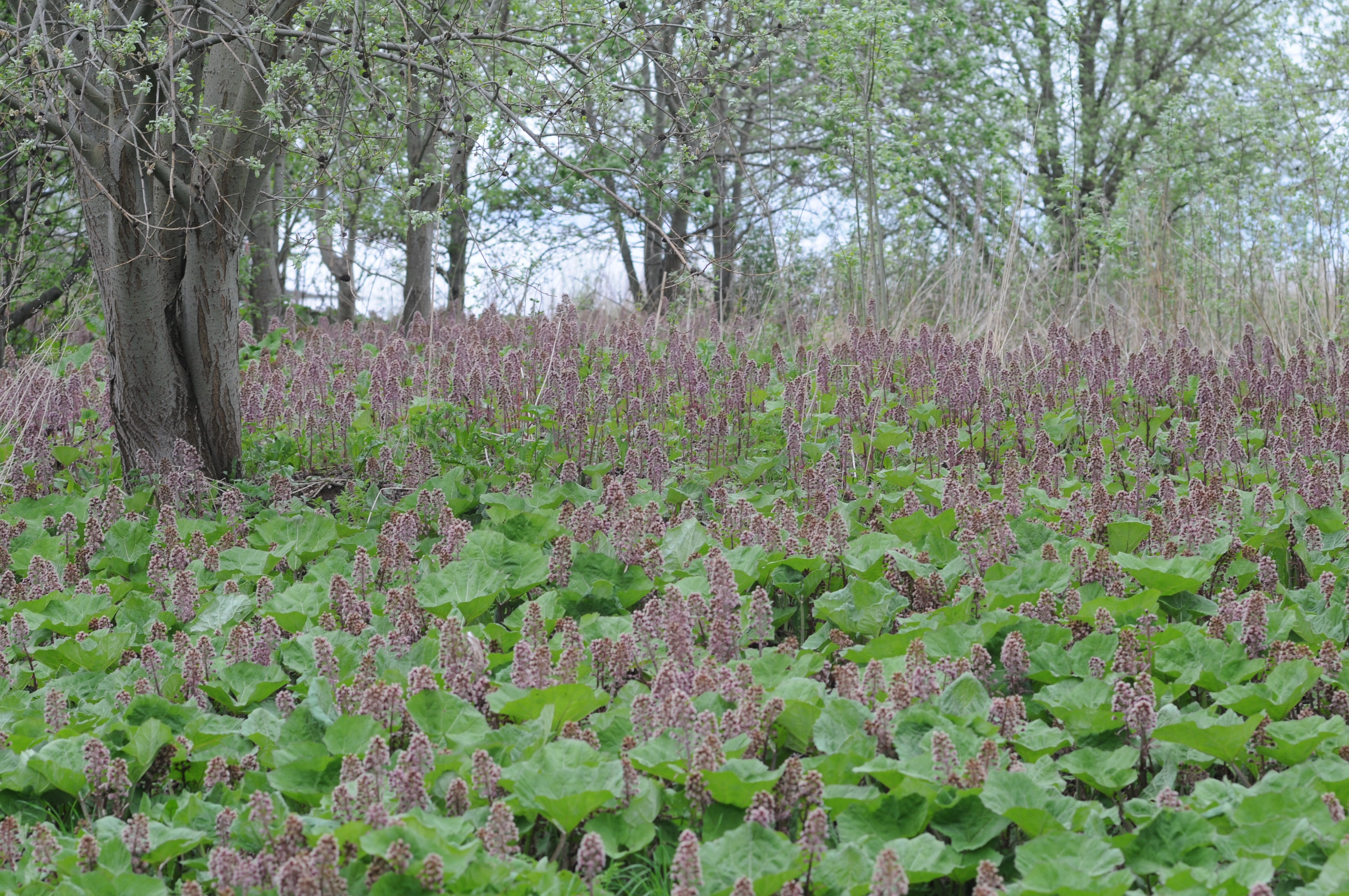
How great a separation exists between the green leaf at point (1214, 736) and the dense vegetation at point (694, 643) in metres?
0.01

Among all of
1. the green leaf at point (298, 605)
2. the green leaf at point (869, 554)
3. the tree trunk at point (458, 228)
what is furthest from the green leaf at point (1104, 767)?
the tree trunk at point (458, 228)

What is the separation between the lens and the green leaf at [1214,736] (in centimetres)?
256

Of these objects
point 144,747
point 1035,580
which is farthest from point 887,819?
point 144,747

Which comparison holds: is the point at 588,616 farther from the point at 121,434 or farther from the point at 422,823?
the point at 121,434

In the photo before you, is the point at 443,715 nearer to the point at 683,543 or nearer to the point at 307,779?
the point at 307,779

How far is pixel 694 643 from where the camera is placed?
133 inches

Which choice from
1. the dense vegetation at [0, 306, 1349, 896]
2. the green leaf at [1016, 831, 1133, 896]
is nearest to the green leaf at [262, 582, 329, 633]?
the dense vegetation at [0, 306, 1349, 896]

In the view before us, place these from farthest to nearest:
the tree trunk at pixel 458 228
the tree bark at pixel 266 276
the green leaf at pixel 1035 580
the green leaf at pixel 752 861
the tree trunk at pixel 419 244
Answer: the tree bark at pixel 266 276
the tree trunk at pixel 419 244
the tree trunk at pixel 458 228
the green leaf at pixel 1035 580
the green leaf at pixel 752 861

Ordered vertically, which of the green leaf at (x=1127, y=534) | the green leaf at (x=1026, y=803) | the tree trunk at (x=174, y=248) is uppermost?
the tree trunk at (x=174, y=248)

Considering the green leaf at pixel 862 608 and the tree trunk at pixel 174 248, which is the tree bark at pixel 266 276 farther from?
the green leaf at pixel 862 608

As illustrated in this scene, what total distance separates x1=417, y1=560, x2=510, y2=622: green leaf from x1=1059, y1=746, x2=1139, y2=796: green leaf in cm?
177

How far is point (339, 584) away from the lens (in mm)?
3674

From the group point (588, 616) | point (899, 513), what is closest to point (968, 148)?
point (899, 513)

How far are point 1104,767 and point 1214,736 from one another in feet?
0.80
